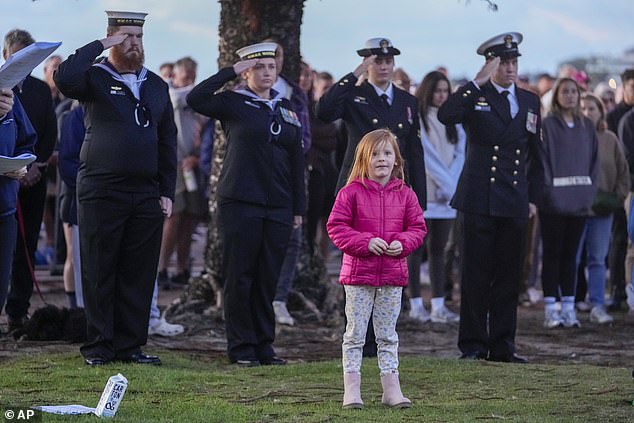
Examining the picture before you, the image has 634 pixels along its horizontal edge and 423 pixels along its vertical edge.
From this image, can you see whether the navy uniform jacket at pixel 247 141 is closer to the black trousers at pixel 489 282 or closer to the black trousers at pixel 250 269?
the black trousers at pixel 250 269

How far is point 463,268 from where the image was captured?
11.0m

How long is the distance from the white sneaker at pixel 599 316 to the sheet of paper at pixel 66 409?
7.61 meters

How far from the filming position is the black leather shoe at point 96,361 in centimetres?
966

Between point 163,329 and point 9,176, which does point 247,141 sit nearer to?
point 163,329

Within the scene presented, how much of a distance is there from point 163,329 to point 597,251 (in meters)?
4.89

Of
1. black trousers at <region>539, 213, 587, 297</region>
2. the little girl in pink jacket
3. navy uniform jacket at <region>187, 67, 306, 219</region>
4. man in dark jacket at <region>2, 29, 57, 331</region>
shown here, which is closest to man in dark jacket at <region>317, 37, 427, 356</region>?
navy uniform jacket at <region>187, 67, 306, 219</region>

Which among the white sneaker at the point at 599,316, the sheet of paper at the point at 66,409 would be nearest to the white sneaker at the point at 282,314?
the white sneaker at the point at 599,316

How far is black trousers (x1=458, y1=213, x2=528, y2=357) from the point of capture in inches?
428

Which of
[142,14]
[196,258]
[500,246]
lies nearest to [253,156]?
[142,14]

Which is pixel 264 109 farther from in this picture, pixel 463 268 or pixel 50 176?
pixel 50 176

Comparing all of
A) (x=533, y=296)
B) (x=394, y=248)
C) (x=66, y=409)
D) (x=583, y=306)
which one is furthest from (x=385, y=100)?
(x=533, y=296)

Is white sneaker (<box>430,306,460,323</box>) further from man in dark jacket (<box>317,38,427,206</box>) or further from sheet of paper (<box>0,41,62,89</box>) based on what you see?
sheet of paper (<box>0,41,62,89</box>)

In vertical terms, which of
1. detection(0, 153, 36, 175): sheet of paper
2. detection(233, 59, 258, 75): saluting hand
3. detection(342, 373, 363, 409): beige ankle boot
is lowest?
detection(342, 373, 363, 409): beige ankle boot

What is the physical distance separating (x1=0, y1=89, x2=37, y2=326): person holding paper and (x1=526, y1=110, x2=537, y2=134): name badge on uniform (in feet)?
14.4
